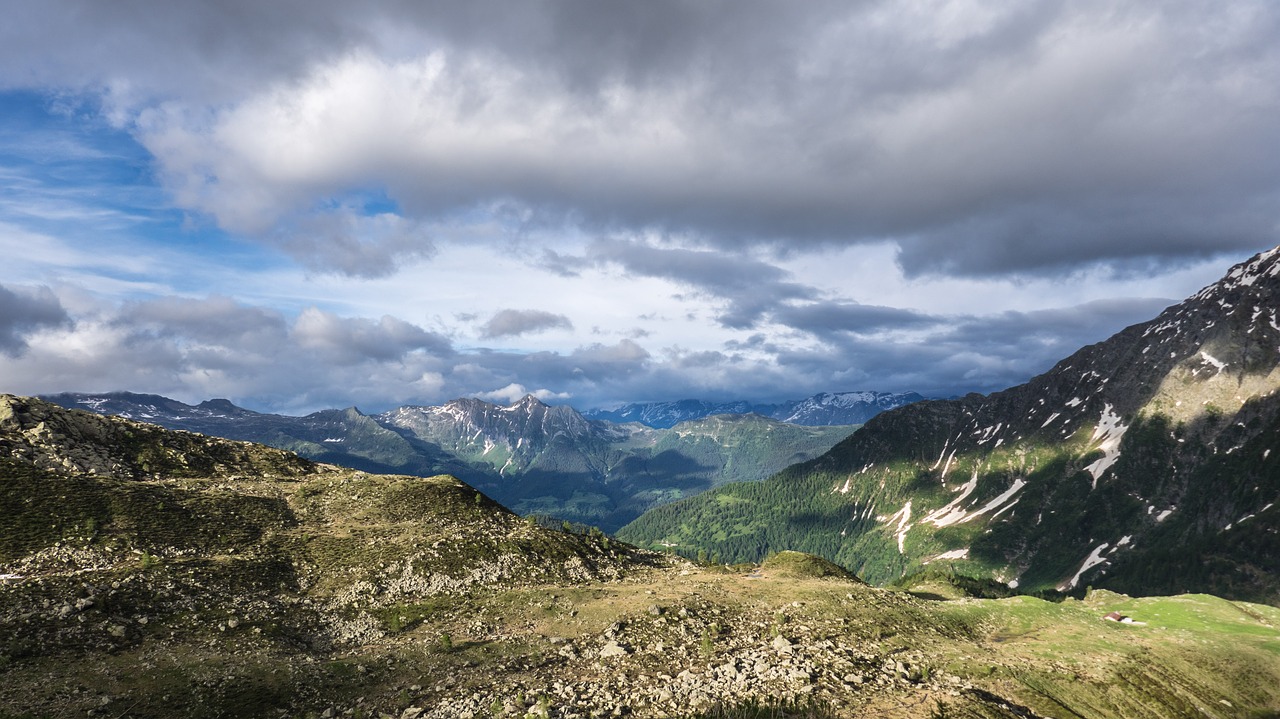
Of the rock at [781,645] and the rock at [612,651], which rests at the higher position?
the rock at [612,651]

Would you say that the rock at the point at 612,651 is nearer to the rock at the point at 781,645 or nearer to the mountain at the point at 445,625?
the mountain at the point at 445,625

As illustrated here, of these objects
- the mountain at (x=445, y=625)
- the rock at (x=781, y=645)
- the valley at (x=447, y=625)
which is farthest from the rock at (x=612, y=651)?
the rock at (x=781, y=645)

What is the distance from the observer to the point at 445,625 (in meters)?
46.9

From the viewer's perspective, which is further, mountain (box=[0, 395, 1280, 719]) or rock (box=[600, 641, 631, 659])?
rock (box=[600, 641, 631, 659])

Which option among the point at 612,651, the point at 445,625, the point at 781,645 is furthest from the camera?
the point at 445,625

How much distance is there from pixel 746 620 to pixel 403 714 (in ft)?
103

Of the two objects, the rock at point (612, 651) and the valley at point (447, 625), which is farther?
the rock at point (612, 651)

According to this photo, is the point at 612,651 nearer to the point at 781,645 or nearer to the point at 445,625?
the point at 781,645

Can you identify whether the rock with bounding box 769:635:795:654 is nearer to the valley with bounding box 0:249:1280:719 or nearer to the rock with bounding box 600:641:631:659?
the valley with bounding box 0:249:1280:719

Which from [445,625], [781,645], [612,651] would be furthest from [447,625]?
[781,645]

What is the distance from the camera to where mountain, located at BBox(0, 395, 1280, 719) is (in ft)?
108

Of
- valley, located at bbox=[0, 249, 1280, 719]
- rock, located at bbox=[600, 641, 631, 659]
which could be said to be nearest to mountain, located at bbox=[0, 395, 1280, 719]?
valley, located at bbox=[0, 249, 1280, 719]

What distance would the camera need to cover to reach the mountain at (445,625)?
108ft

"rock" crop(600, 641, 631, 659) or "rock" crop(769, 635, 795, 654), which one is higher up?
"rock" crop(600, 641, 631, 659)
